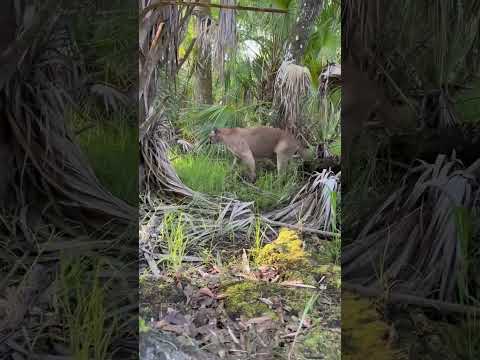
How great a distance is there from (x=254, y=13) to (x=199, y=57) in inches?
10.0

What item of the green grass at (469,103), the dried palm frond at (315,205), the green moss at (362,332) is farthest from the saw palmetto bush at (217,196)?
the green grass at (469,103)

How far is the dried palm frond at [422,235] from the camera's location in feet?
3.18

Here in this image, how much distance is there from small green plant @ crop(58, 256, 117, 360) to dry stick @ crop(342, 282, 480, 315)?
53 cm

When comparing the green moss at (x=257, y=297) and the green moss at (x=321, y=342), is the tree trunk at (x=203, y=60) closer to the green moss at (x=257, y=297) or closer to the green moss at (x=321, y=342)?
the green moss at (x=257, y=297)

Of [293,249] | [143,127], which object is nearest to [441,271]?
[293,249]

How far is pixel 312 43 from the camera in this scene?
1767 millimetres

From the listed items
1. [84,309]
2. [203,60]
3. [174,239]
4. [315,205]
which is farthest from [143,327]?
[203,60]

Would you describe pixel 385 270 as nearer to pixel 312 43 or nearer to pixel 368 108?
pixel 368 108

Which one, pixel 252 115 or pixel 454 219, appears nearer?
pixel 454 219

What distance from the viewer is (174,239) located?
1.78m

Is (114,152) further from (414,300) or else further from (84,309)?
(414,300)

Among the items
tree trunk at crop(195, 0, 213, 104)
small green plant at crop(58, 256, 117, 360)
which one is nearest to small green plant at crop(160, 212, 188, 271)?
tree trunk at crop(195, 0, 213, 104)

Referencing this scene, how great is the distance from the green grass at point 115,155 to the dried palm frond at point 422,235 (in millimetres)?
508

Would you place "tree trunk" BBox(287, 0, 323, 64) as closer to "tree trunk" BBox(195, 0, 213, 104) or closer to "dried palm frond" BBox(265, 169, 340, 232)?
"tree trunk" BBox(195, 0, 213, 104)
